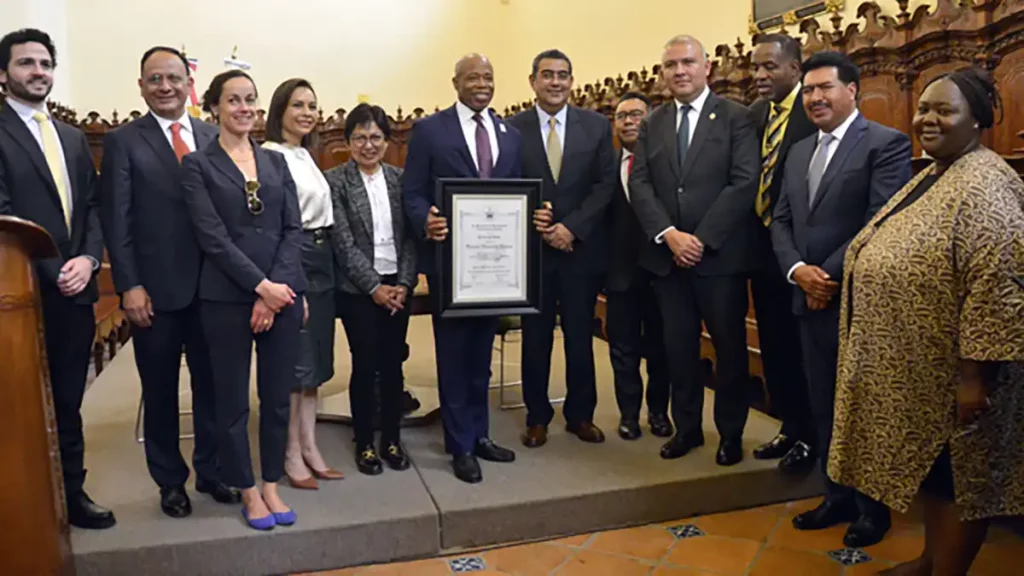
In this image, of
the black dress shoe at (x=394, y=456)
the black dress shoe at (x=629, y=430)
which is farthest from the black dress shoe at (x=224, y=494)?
the black dress shoe at (x=629, y=430)

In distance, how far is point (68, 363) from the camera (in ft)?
8.19

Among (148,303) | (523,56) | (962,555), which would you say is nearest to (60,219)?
(148,303)

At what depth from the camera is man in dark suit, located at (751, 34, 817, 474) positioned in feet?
9.68

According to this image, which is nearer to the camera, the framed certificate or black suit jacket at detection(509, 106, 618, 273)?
the framed certificate

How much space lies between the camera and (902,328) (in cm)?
208

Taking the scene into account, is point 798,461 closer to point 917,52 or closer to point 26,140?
point 917,52

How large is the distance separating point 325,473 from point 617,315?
136 cm

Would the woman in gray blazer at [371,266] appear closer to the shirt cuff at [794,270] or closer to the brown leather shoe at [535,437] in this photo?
the brown leather shoe at [535,437]

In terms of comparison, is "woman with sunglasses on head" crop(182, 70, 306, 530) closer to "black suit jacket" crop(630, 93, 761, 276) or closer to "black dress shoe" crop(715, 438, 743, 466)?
"black suit jacket" crop(630, 93, 761, 276)

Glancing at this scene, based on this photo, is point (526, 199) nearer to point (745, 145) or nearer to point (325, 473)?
point (745, 145)

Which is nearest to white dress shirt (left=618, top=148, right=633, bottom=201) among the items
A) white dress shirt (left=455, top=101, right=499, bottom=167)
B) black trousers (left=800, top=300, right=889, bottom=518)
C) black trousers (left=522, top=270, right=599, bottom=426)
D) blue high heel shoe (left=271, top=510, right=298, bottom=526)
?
black trousers (left=522, top=270, right=599, bottom=426)

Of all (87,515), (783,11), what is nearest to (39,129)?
(87,515)

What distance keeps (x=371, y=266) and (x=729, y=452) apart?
156 cm

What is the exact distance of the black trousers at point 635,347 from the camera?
335 centimetres
